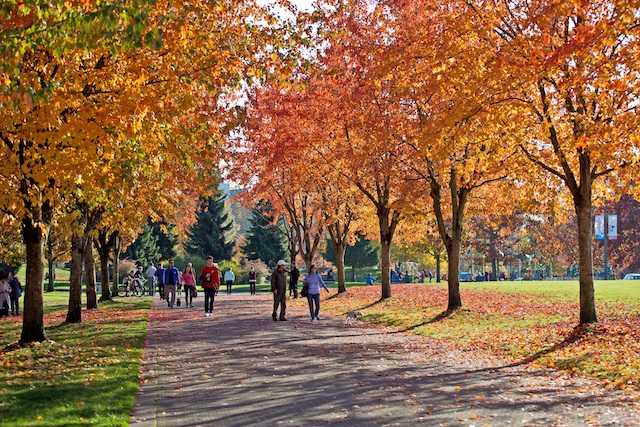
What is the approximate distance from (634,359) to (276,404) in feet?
21.9

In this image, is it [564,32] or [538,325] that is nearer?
[564,32]

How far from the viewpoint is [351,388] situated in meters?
9.71

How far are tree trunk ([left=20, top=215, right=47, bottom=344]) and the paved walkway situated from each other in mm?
2434

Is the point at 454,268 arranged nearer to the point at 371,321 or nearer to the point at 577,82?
the point at 371,321

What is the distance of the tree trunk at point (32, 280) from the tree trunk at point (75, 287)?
5.99 meters

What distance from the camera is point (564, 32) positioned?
14.9 m

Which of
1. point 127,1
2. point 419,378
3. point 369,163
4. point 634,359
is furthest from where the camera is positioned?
point 369,163

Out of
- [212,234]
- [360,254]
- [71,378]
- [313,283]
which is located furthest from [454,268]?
[360,254]

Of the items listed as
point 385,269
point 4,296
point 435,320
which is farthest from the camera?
point 385,269

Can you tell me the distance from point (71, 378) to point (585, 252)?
10661 millimetres

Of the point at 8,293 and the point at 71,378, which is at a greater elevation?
the point at 8,293

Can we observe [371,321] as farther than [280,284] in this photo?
Yes

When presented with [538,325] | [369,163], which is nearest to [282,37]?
[538,325]

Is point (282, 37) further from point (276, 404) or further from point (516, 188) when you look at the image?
point (516, 188)
